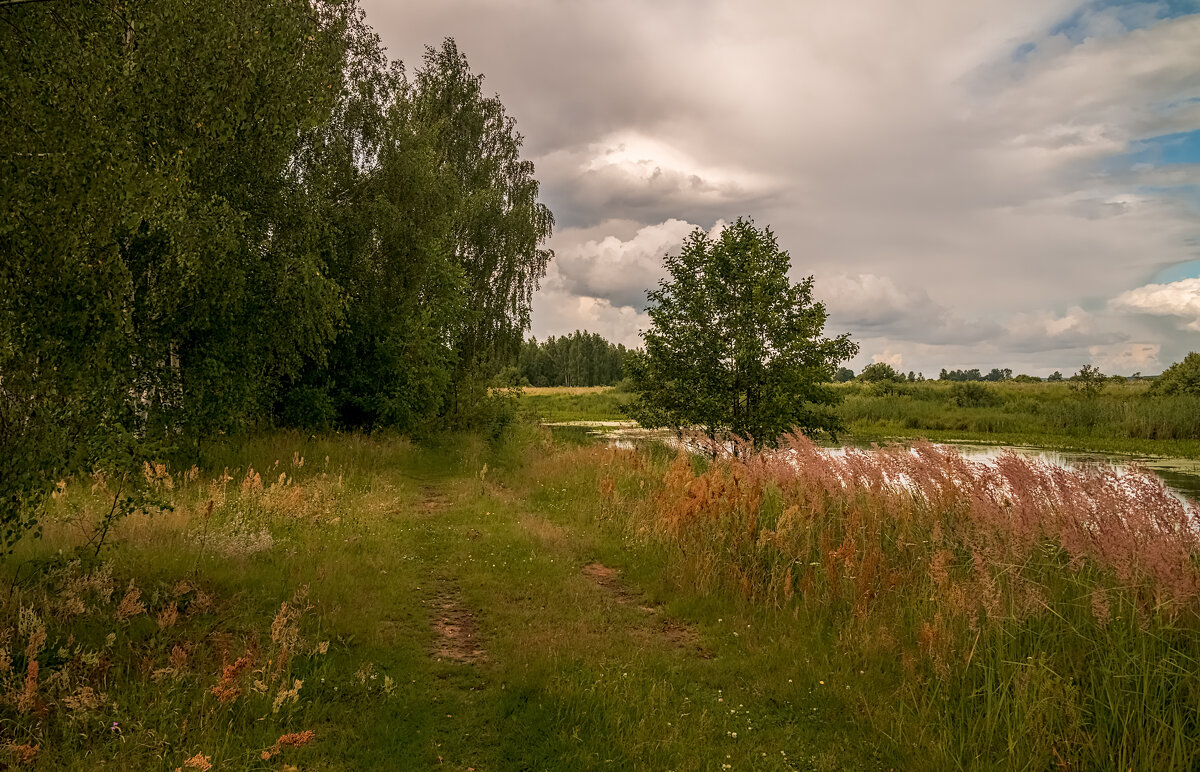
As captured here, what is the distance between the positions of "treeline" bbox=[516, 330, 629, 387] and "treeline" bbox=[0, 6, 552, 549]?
3794 inches

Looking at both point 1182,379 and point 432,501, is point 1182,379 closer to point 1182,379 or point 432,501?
point 1182,379

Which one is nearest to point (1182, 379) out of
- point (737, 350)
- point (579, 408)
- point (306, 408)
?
point (737, 350)

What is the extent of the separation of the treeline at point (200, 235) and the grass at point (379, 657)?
1.24 metres

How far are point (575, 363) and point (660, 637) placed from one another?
114243 millimetres

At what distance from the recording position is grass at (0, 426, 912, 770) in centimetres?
416

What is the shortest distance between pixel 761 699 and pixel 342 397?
1608 cm

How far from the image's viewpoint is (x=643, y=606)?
7.27 meters

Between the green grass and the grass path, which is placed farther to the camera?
the green grass

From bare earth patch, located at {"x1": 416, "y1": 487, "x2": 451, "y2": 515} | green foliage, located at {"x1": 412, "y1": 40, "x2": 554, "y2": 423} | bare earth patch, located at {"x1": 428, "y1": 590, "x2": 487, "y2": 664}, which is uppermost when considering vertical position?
green foliage, located at {"x1": 412, "y1": 40, "x2": 554, "y2": 423}

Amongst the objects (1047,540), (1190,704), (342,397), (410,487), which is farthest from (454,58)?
(1190,704)

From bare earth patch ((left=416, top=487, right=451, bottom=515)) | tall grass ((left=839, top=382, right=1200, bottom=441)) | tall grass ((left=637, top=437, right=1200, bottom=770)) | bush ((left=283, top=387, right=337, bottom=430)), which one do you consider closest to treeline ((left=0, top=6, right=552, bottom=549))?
bush ((left=283, top=387, right=337, bottom=430))

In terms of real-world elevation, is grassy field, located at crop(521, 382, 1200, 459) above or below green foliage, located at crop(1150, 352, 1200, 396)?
below

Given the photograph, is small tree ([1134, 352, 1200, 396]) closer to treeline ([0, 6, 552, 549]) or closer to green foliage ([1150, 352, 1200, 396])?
green foliage ([1150, 352, 1200, 396])

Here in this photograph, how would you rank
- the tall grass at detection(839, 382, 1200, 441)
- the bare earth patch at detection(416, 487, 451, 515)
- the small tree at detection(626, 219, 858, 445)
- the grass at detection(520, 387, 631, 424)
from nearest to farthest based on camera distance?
the bare earth patch at detection(416, 487, 451, 515), the small tree at detection(626, 219, 858, 445), the tall grass at detection(839, 382, 1200, 441), the grass at detection(520, 387, 631, 424)
